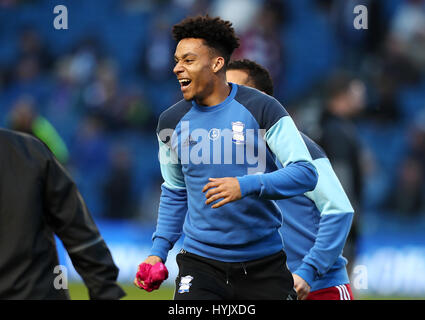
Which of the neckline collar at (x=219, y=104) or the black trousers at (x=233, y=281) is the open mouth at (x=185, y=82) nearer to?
the neckline collar at (x=219, y=104)

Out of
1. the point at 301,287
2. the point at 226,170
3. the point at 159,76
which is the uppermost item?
the point at 159,76

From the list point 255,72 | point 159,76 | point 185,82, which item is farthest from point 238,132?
point 159,76

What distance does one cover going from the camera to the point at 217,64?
4.14 m

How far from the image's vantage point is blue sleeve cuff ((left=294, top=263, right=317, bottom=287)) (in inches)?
162

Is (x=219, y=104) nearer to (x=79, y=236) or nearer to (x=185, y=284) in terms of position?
(x=185, y=284)

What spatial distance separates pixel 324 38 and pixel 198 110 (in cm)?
970

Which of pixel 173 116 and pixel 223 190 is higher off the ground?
pixel 173 116

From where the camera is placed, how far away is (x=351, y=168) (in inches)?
280

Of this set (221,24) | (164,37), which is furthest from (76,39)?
(221,24)

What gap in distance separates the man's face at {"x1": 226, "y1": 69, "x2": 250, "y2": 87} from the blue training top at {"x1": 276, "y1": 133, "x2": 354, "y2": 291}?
61cm

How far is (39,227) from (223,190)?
3.12 ft

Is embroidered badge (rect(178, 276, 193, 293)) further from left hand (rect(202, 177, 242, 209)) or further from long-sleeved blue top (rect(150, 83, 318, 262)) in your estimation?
left hand (rect(202, 177, 242, 209))

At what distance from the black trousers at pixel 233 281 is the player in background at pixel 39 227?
35.4 inches

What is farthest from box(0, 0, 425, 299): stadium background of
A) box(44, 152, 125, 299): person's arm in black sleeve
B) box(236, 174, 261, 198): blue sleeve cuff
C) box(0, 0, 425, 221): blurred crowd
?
box(44, 152, 125, 299): person's arm in black sleeve
